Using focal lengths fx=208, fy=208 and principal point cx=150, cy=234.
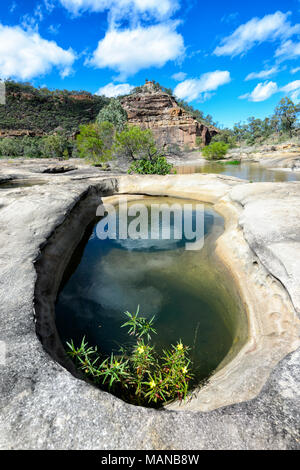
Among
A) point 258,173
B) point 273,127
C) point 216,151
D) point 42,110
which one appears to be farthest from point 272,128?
point 42,110

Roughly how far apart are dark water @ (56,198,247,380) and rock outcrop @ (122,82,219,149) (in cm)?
5656

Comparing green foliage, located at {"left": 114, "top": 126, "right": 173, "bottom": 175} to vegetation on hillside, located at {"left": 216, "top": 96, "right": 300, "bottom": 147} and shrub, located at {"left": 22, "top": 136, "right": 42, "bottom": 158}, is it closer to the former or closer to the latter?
shrub, located at {"left": 22, "top": 136, "right": 42, "bottom": 158}

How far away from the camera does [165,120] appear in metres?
59.0

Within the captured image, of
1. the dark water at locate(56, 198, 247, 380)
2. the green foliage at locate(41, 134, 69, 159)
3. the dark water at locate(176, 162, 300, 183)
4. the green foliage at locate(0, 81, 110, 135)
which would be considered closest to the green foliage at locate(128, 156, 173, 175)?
the dark water at locate(176, 162, 300, 183)

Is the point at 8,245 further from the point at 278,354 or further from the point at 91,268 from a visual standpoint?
the point at 278,354

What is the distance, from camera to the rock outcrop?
57.5m

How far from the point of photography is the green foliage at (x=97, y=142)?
68.4 feet

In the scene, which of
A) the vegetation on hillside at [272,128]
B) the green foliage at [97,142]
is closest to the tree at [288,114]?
the vegetation on hillside at [272,128]

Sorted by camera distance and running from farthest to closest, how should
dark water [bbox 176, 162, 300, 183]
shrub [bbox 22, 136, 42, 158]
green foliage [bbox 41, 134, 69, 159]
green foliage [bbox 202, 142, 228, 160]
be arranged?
green foliage [bbox 202, 142, 228, 160] → shrub [bbox 22, 136, 42, 158] → green foliage [bbox 41, 134, 69, 159] → dark water [bbox 176, 162, 300, 183]

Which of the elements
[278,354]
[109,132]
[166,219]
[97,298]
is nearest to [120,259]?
[97,298]

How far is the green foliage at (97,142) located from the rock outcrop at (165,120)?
1513 inches

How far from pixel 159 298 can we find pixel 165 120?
64.7m

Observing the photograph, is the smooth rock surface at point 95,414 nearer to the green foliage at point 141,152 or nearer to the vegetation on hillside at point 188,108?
the green foliage at point 141,152

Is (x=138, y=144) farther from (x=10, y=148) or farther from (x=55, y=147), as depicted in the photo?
(x=10, y=148)
